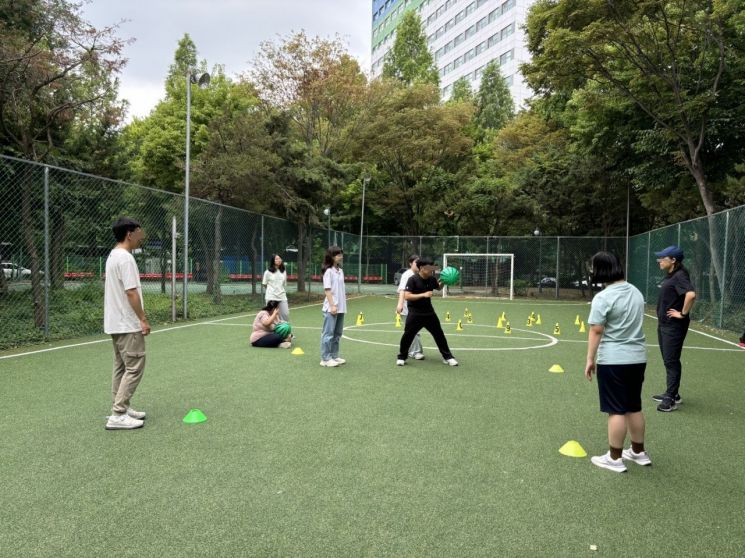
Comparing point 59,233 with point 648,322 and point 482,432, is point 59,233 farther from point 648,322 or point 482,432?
point 648,322

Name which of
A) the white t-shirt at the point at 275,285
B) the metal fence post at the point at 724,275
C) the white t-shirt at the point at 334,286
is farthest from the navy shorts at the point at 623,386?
the metal fence post at the point at 724,275

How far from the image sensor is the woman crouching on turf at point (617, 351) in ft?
12.7

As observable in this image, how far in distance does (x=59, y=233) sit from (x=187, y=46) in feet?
105

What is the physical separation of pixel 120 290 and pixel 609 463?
421cm

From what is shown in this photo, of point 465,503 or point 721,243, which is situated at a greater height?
point 721,243

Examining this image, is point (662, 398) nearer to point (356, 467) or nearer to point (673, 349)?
point (673, 349)

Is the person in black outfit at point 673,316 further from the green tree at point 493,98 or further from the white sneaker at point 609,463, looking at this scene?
the green tree at point 493,98

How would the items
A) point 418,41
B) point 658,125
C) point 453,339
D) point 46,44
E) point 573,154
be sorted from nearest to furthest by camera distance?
1. point 453,339
2. point 46,44
3. point 658,125
4. point 573,154
5. point 418,41

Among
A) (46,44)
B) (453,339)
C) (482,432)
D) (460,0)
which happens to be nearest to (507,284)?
(453,339)

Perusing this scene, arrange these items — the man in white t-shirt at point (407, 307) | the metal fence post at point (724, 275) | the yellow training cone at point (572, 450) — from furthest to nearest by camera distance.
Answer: the metal fence post at point (724, 275), the man in white t-shirt at point (407, 307), the yellow training cone at point (572, 450)

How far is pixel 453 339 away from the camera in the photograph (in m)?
11.0

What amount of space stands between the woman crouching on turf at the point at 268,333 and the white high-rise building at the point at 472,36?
45459mm

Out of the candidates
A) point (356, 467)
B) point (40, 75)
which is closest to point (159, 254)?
point (40, 75)

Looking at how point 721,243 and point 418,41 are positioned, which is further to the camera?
point 418,41
